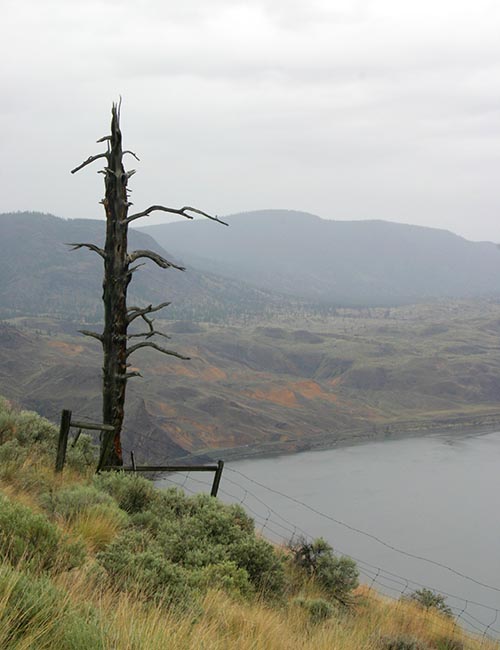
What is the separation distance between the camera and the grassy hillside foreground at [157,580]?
3.47 metres

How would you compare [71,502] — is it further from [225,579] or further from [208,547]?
[225,579]

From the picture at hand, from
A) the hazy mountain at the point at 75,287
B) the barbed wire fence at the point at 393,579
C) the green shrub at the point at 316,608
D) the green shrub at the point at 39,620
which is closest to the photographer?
the green shrub at the point at 39,620

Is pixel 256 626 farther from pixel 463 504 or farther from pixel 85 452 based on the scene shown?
pixel 463 504

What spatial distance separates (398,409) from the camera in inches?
3492

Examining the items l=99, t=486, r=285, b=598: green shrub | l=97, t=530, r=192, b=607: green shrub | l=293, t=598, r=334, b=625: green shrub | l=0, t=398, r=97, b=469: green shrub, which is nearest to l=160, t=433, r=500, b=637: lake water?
l=0, t=398, r=97, b=469: green shrub

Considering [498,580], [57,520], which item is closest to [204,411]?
→ [498,580]

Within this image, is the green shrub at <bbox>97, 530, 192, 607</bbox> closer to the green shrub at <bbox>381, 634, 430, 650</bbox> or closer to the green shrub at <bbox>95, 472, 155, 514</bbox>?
the green shrub at <bbox>381, 634, 430, 650</bbox>

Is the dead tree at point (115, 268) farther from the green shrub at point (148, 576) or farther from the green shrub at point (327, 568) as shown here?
the green shrub at point (148, 576)

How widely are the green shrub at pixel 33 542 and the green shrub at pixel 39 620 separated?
1.06 metres

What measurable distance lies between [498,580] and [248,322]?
384 ft

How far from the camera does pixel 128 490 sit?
9.26 m

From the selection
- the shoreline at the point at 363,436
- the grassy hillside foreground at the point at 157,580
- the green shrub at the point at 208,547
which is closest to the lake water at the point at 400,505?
the shoreline at the point at 363,436

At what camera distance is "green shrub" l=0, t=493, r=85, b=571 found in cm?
468

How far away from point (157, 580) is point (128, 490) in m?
4.31
